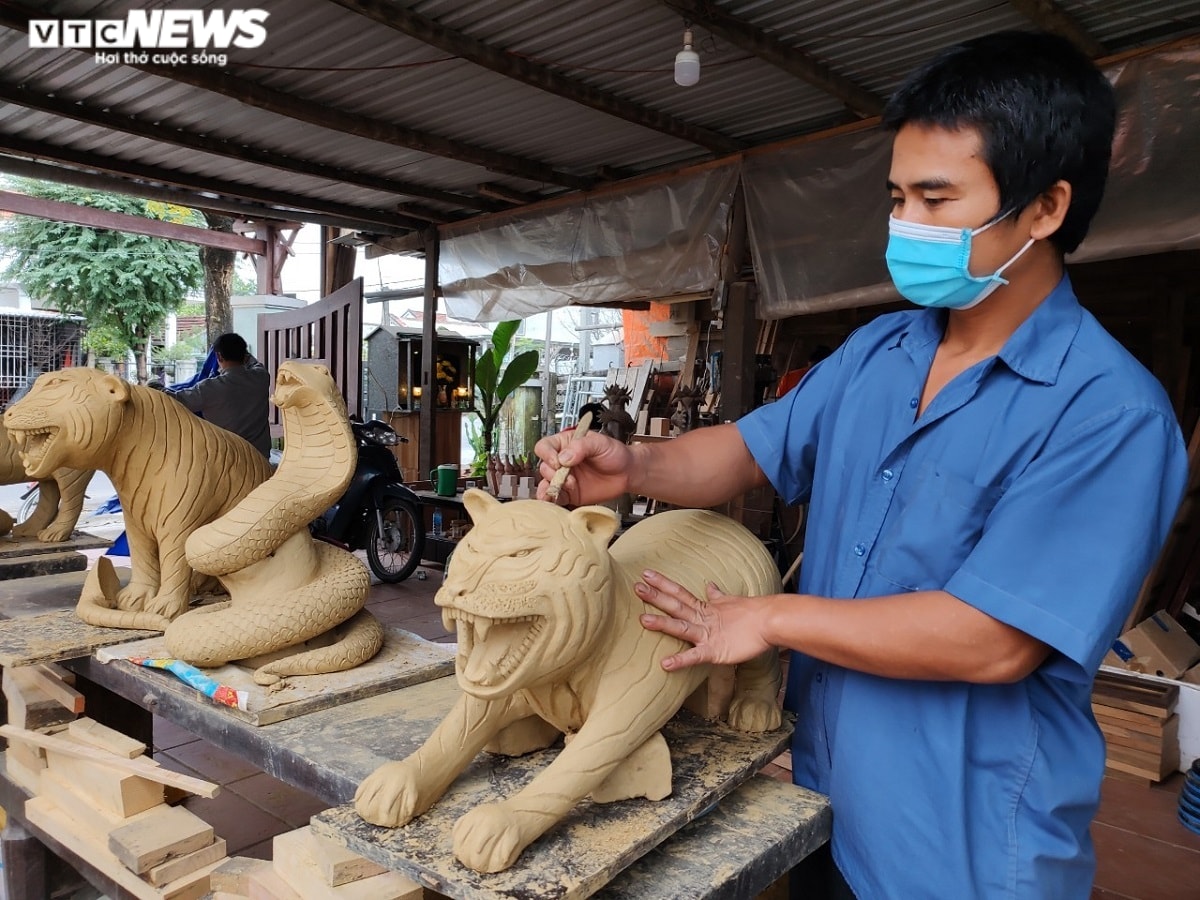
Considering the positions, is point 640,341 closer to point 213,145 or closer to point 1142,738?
point 213,145

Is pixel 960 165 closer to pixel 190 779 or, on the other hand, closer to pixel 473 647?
pixel 473 647

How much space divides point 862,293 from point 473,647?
344cm

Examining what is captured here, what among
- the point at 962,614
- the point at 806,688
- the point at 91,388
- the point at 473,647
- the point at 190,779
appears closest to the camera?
the point at 962,614

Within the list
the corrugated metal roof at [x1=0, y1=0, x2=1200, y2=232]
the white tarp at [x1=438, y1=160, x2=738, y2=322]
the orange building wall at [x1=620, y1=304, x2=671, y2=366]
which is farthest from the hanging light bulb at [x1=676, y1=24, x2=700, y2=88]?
the orange building wall at [x1=620, y1=304, x2=671, y2=366]

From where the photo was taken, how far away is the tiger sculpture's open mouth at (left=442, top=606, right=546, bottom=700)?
1.18m

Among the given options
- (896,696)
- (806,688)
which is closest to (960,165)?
(896,696)

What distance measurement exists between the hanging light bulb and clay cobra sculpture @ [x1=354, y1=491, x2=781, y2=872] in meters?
2.38

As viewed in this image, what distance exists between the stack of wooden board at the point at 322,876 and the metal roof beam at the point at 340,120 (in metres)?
3.37

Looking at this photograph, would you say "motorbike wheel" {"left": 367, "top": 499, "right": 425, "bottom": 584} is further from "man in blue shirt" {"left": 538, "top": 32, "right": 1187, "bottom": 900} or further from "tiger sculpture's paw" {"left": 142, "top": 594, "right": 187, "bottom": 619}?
"man in blue shirt" {"left": 538, "top": 32, "right": 1187, "bottom": 900}

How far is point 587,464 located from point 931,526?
0.63 metres

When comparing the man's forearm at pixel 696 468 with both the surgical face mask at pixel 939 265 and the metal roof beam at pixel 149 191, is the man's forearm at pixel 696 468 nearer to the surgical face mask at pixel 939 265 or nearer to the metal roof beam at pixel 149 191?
the surgical face mask at pixel 939 265

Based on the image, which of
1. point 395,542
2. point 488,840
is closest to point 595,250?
point 395,542

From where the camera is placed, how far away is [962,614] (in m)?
1.08

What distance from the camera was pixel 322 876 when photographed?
142cm
